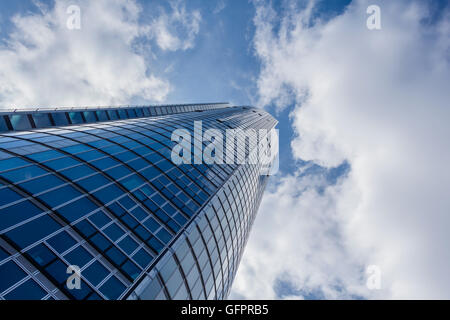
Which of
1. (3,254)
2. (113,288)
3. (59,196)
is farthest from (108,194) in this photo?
(3,254)

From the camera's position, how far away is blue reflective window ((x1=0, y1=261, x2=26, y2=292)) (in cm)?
906

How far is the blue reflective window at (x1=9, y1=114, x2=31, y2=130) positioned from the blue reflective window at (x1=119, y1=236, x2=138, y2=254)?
23.3 meters

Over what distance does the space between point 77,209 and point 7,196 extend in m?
3.34

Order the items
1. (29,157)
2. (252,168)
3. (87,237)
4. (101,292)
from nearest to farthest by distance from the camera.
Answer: (101,292) → (87,237) → (29,157) → (252,168)

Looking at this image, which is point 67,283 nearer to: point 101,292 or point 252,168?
point 101,292

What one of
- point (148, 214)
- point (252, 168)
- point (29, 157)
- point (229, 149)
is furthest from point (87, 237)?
point (252, 168)

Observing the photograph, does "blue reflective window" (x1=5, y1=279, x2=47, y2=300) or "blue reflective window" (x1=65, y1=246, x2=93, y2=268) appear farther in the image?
"blue reflective window" (x1=65, y1=246, x2=93, y2=268)

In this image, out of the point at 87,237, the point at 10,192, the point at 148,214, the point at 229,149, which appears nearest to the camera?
the point at 10,192

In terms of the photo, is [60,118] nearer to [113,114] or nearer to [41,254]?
[113,114]

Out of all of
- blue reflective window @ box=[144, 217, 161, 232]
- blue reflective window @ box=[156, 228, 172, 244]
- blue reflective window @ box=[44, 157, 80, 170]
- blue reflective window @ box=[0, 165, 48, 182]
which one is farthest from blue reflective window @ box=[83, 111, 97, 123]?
blue reflective window @ box=[156, 228, 172, 244]

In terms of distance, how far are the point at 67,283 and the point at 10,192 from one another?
6.10 metres

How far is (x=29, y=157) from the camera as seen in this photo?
628 inches

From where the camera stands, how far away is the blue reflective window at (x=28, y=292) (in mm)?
9133

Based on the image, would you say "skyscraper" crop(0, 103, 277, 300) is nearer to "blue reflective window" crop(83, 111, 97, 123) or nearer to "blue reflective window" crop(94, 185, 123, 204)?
"blue reflective window" crop(94, 185, 123, 204)
